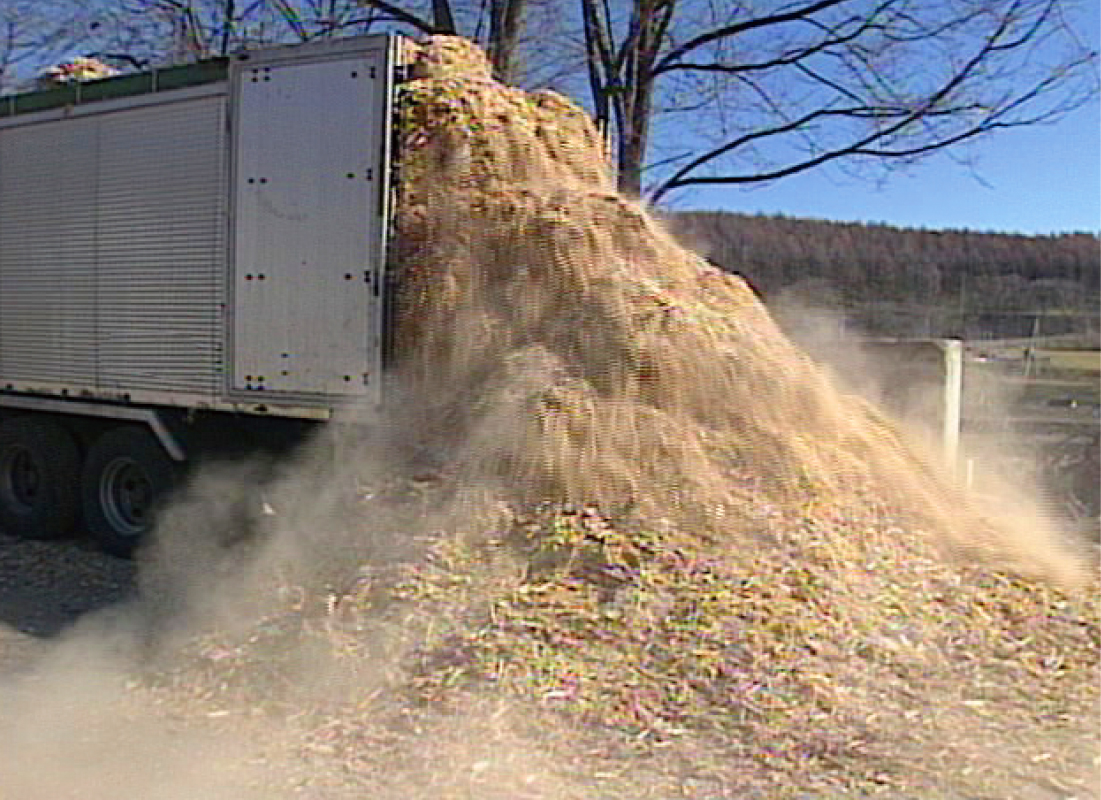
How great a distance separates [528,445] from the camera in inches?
283

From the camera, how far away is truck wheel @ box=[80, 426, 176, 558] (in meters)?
9.64

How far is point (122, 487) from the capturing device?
1018 centimetres

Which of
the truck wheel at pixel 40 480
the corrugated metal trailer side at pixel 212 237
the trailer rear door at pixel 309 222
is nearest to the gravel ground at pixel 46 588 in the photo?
the truck wheel at pixel 40 480

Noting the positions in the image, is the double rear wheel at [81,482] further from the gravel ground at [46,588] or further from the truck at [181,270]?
the gravel ground at [46,588]

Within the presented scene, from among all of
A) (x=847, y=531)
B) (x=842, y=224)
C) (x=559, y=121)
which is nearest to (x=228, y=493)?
(x=559, y=121)

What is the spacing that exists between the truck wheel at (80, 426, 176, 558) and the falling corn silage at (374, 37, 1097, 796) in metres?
2.61

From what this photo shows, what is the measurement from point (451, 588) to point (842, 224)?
19.8m

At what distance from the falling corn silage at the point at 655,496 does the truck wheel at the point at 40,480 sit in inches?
154

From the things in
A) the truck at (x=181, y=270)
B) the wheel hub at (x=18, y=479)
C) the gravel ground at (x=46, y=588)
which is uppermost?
the truck at (x=181, y=270)

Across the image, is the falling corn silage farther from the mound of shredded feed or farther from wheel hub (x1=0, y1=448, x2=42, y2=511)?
wheel hub (x1=0, y1=448, x2=42, y2=511)

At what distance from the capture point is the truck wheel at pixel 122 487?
9.64 metres

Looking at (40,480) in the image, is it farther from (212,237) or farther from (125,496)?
(212,237)

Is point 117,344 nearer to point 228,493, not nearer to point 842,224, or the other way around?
point 228,493

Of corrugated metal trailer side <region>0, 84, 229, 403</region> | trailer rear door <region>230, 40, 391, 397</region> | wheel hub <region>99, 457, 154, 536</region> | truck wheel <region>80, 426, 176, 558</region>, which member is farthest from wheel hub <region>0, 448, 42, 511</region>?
trailer rear door <region>230, 40, 391, 397</region>
